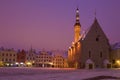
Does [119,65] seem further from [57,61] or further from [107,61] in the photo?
[57,61]

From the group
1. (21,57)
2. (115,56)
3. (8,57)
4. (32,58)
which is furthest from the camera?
(32,58)

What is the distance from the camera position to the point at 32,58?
139 metres

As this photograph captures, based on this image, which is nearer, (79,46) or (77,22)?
(79,46)

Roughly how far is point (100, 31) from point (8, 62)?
63026mm

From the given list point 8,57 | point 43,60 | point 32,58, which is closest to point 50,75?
point 8,57

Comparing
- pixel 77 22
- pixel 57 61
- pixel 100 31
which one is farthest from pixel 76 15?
pixel 57 61

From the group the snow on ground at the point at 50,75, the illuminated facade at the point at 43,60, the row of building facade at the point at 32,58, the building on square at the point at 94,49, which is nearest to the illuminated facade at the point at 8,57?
the row of building facade at the point at 32,58

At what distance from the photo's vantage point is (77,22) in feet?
347

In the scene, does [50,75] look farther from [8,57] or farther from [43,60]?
[43,60]

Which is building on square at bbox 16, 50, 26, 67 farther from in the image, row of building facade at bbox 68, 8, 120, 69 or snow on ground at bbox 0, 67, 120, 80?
snow on ground at bbox 0, 67, 120, 80

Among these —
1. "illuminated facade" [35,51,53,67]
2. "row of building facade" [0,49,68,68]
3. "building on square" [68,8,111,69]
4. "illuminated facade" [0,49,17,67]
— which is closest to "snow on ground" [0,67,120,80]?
"building on square" [68,8,111,69]

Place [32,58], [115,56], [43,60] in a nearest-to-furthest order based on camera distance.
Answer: [115,56] < [32,58] < [43,60]

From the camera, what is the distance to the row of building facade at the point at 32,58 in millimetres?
129000

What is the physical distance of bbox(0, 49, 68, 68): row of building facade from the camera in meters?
129
